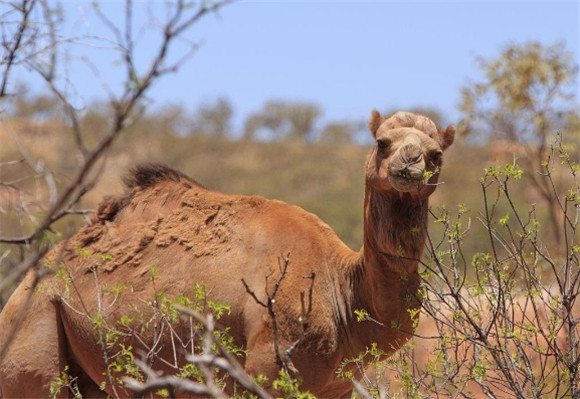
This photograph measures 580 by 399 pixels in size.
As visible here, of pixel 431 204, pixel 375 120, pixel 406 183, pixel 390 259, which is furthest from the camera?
pixel 431 204

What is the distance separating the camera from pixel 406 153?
18.0ft

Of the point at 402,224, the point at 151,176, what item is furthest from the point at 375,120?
the point at 151,176

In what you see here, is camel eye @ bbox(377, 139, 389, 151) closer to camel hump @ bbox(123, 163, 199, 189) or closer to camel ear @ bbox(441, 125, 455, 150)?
camel ear @ bbox(441, 125, 455, 150)

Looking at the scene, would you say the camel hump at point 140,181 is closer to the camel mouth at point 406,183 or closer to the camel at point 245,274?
the camel at point 245,274

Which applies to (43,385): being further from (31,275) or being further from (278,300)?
(278,300)

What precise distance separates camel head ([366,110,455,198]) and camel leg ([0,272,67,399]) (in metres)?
2.43

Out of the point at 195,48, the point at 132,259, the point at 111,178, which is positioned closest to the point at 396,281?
the point at 132,259

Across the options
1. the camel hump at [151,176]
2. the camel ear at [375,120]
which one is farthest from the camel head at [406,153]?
the camel hump at [151,176]

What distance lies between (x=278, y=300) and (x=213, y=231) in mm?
917

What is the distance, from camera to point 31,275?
693 cm

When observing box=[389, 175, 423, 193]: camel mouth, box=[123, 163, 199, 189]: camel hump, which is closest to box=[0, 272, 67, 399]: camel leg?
box=[123, 163, 199, 189]: camel hump

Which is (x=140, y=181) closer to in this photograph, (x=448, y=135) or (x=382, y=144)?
→ (x=382, y=144)

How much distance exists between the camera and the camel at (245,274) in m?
5.82

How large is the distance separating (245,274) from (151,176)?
134cm
